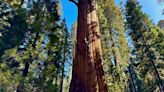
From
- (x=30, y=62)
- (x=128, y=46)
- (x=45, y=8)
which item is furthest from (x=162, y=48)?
(x=30, y=62)

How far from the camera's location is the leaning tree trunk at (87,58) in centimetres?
470

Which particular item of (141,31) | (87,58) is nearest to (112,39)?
(141,31)

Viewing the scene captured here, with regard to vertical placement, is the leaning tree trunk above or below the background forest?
below

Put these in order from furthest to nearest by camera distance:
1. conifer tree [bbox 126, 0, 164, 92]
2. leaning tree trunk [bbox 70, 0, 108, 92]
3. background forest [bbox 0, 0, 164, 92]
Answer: conifer tree [bbox 126, 0, 164, 92]
background forest [bbox 0, 0, 164, 92]
leaning tree trunk [bbox 70, 0, 108, 92]

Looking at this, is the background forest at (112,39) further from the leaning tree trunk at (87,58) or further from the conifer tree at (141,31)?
the leaning tree trunk at (87,58)

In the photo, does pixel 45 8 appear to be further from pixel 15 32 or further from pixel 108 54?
pixel 108 54

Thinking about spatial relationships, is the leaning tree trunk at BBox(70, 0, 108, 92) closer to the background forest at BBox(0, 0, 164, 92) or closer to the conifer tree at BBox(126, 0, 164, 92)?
the background forest at BBox(0, 0, 164, 92)

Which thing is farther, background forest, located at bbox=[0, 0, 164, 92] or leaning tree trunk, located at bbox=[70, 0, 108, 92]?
background forest, located at bbox=[0, 0, 164, 92]

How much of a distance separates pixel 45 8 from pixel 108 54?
1251 centimetres

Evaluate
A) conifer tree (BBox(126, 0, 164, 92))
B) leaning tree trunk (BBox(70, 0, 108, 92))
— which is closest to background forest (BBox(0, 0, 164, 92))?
conifer tree (BBox(126, 0, 164, 92))

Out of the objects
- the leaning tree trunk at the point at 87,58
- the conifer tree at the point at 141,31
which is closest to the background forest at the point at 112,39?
the conifer tree at the point at 141,31

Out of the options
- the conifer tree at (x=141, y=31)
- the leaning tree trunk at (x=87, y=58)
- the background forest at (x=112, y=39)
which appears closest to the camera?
the leaning tree trunk at (x=87, y=58)

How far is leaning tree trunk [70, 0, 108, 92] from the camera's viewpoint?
4703 mm

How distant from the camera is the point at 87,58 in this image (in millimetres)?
4949
